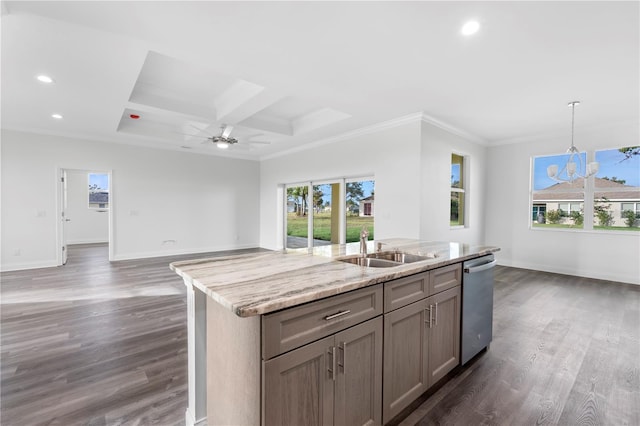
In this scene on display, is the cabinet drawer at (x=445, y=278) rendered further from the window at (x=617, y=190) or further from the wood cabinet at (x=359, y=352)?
the window at (x=617, y=190)

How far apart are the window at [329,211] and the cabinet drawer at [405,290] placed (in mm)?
3347

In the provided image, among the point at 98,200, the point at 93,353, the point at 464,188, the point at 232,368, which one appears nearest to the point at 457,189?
the point at 464,188

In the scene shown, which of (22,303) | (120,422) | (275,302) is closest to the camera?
(275,302)

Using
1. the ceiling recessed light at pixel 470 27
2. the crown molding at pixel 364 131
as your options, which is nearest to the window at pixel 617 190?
the crown molding at pixel 364 131

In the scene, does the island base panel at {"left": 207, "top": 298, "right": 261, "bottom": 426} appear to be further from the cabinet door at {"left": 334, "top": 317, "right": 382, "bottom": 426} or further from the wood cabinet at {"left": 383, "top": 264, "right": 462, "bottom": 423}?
the wood cabinet at {"left": 383, "top": 264, "right": 462, "bottom": 423}

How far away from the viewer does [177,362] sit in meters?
2.29

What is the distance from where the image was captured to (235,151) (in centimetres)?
742

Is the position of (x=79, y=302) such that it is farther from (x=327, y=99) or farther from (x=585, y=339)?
(x=585, y=339)

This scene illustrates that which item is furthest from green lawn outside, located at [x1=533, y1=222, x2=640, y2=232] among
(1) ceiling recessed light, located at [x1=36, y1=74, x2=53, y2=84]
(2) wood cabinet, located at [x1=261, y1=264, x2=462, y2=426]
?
(1) ceiling recessed light, located at [x1=36, y1=74, x2=53, y2=84]

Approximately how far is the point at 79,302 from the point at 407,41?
187 inches

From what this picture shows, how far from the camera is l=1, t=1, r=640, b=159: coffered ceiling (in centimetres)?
214

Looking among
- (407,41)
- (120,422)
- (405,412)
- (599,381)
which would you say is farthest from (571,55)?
(120,422)

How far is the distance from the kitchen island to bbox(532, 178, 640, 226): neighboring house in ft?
17.2

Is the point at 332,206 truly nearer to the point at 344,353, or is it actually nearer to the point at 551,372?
the point at 551,372
